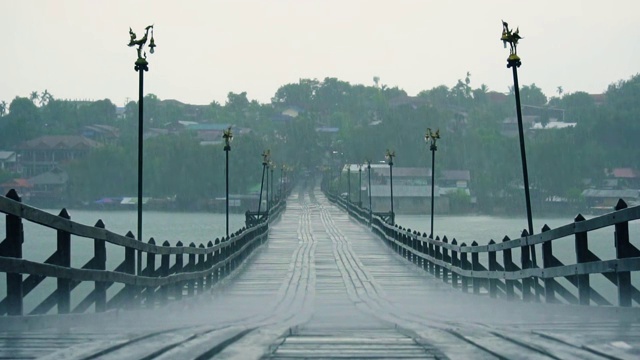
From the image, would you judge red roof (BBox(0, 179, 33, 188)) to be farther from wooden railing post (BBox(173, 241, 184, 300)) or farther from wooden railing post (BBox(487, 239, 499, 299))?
wooden railing post (BBox(487, 239, 499, 299))

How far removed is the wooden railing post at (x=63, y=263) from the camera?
1056 centimetres

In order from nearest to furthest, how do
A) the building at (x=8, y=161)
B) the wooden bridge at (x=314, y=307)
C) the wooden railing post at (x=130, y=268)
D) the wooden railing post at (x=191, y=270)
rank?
the wooden bridge at (x=314, y=307), the wooden railing post at (x=130, y=268), the wooden railing post at (x=191, y=270), the building at (x=8, y=161)

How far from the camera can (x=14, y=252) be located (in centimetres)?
918

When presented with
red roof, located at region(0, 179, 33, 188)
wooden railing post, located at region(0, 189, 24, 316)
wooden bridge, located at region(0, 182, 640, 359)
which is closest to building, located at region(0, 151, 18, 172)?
red roof, located at region(0, 179, 33, 188)

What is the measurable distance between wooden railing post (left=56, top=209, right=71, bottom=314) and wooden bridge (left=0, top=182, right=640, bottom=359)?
1cm

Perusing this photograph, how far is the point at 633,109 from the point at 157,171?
212 feet

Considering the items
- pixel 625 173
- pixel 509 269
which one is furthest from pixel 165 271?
pixel 625 173

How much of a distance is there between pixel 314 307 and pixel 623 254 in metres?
9.76

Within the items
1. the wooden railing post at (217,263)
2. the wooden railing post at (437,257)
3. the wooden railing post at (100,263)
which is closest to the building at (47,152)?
the wooden railing post at (217,263)

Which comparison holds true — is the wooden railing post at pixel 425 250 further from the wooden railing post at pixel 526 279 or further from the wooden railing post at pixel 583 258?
the wooden railing post at pixel 583 258

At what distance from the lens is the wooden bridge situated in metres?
7.94

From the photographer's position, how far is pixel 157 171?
139500 mm

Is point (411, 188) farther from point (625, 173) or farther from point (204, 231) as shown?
point (625, 173)

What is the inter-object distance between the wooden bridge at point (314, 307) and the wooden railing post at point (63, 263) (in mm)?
14
